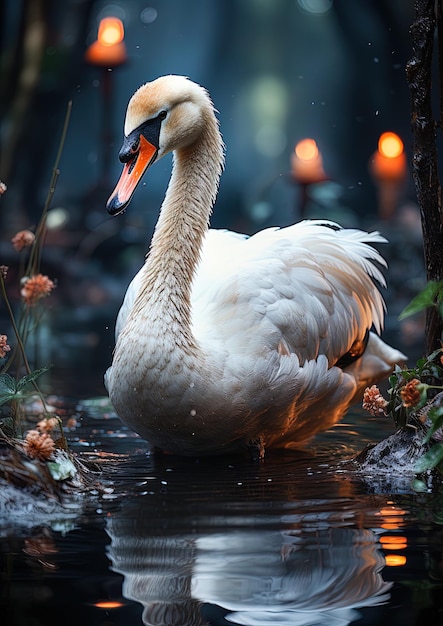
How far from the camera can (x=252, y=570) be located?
2.76m

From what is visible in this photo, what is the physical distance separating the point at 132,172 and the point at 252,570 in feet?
5.78

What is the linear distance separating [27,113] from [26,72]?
1.43 ft

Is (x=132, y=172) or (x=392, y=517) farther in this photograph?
(x=132, y=172)

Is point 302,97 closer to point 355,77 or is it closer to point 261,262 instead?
point 355,77

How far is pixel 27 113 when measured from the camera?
11.9 m

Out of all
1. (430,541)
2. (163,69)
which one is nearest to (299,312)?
(430,541)

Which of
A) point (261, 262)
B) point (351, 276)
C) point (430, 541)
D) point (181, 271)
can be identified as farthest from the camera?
point (351, 276)

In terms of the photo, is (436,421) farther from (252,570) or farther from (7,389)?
(7,389)

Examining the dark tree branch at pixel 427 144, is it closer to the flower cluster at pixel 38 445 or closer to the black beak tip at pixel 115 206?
the black beak tip at pixel 115 206

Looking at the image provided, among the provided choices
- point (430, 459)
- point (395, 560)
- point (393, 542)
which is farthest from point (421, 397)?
point (395, 560)

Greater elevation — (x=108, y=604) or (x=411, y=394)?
(x=411, y=394)

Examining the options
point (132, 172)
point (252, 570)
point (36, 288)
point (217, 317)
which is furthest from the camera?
point (217, 317)

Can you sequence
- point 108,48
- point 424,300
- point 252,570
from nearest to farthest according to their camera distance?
point 252,570 < point 424,300 < point 108,48

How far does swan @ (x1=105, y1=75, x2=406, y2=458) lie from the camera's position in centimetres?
395
